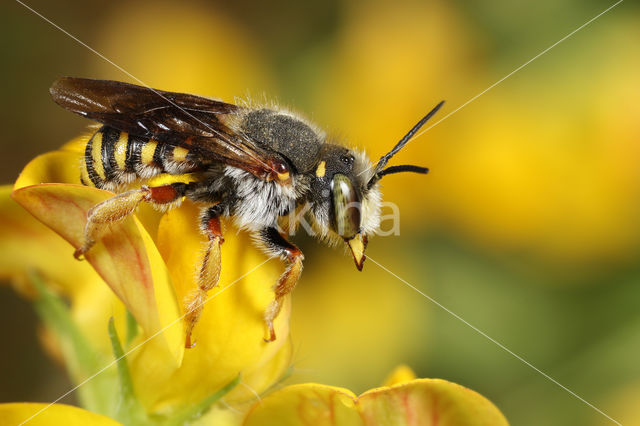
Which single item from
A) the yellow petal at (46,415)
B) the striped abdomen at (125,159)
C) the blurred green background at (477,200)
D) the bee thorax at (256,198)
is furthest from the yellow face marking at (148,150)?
the blurred green background at (477,200)

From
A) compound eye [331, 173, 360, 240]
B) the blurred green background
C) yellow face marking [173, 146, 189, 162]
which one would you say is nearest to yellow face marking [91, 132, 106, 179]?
yellow face marking [173, 146, 189, 162]

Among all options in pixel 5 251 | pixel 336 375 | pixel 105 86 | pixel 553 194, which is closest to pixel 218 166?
pixel 105 86

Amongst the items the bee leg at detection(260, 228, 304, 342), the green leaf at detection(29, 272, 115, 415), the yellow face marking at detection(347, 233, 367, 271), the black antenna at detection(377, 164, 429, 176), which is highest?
the black antenna at detection(377, 164, 429, 176)

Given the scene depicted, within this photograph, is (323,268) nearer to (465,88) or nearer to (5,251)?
(465,88)

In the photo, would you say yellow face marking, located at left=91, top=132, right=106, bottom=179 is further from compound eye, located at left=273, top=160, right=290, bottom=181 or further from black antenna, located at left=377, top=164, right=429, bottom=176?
black antenna, located at left=377, top=164, right=429, bottom=176

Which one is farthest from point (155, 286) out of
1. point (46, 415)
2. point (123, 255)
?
point (46, 415)

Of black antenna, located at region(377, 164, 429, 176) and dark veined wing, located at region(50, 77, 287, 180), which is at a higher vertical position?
black antenna, located at region(377, 164, 429, 176)

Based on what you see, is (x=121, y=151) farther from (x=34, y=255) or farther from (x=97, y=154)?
(x=34, y=255)
